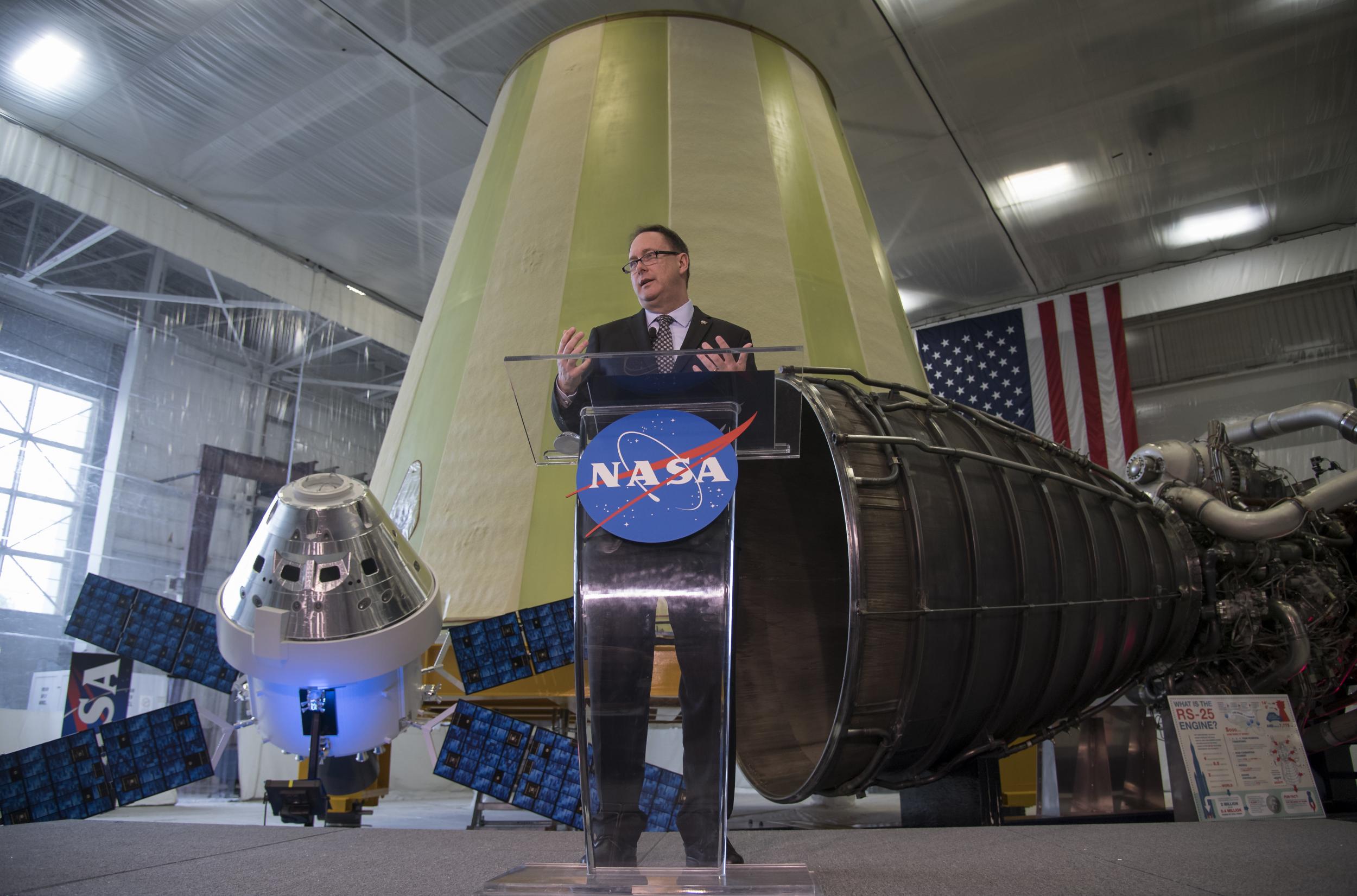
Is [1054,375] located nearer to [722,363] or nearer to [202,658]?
[202,658]

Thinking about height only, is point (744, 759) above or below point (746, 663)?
below

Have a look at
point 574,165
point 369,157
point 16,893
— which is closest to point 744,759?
point 16,893

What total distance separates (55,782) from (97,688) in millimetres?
4529

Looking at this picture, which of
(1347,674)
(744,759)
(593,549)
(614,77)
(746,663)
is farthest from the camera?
(614,77)

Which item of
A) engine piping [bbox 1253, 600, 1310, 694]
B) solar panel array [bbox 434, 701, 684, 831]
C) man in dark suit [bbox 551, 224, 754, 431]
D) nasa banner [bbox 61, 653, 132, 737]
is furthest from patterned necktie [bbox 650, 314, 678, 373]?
nasa banner [bbox 61, 653, 132, 737]

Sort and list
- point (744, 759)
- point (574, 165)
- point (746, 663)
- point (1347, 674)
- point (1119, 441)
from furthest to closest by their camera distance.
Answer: point (1119, 441) < point (574, 165) < point (1347, 674) < point (746, 663) < point (744, 759)

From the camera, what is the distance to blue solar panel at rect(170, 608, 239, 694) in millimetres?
2912

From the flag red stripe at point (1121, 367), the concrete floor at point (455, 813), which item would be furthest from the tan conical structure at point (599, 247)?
the flag red stripe at point (1121, 367)

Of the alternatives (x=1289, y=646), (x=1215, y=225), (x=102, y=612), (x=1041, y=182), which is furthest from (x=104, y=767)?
(x=1215, y=225)

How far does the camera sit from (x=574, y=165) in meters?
5.64

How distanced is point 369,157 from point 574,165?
4014 mm

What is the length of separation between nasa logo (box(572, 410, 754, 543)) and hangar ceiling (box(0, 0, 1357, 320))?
21.1 ft

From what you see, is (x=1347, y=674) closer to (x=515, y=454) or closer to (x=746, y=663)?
(x=746, y=663)

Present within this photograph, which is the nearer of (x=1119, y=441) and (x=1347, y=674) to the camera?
(x=1347, y=674)
